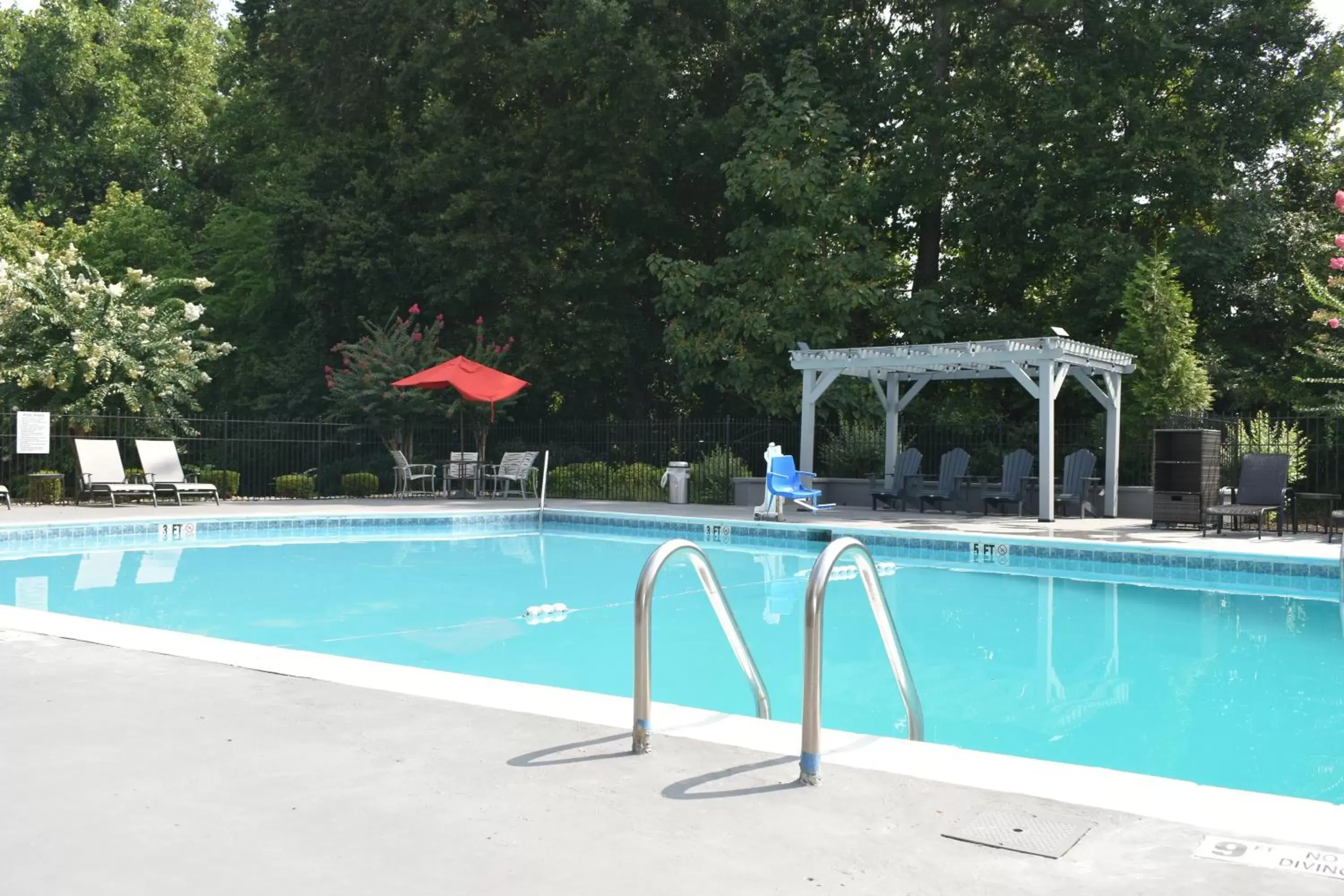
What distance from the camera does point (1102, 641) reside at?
8039 millimetres

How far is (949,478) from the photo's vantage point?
16.7 meters

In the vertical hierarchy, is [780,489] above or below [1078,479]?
below

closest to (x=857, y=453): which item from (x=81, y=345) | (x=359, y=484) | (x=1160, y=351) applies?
(x=1160, y=351)

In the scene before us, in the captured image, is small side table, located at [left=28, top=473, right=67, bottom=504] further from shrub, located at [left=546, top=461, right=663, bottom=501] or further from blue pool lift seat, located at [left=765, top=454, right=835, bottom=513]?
blue pool lift seat, located at [left=765, top=454, right=835, bottom=513]

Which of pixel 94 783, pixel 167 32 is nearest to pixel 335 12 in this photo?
pixel 167 32

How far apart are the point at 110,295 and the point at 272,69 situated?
996 centimetres

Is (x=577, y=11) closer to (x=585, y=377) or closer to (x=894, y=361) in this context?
(x=585, y=377)

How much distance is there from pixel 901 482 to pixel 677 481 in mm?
3652

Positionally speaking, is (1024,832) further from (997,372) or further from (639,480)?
(639,480)

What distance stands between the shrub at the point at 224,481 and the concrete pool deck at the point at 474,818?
1567 cm

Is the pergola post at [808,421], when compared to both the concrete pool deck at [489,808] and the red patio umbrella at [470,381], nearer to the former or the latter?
the red patio umbrella at [470,381]

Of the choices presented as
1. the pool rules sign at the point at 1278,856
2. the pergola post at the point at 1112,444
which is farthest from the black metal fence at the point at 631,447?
the pool rules sign at the point at 1278,856

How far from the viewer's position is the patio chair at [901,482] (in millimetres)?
16875

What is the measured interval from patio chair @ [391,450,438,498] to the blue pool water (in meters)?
6.70
